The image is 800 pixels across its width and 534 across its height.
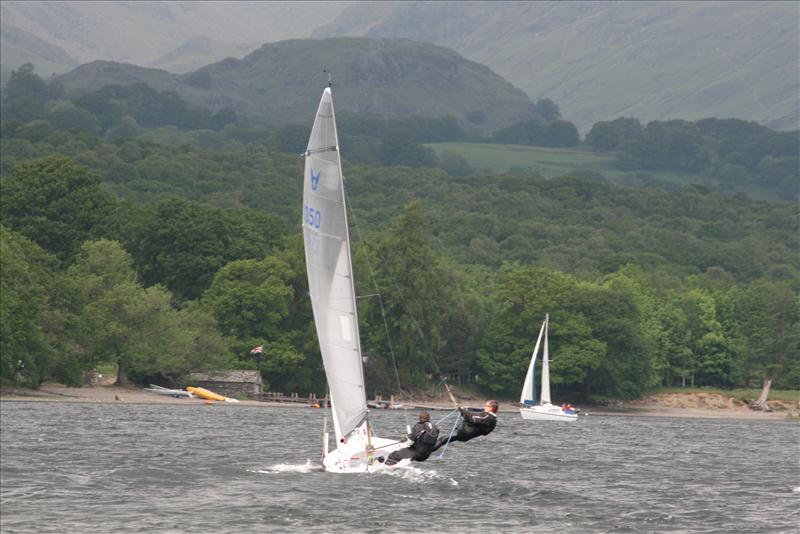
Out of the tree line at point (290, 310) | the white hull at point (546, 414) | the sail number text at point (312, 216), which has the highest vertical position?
the tree line at point (290, 310)

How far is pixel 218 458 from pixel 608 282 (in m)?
110

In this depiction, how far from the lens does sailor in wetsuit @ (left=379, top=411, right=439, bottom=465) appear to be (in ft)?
166

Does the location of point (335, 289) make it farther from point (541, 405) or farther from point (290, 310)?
point (290, 310)

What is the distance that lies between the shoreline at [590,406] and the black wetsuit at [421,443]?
5814 centimetres

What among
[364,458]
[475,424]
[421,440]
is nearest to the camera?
[475,424]

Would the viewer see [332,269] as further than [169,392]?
No

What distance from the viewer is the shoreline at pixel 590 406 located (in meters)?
110

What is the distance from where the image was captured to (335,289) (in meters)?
52.9

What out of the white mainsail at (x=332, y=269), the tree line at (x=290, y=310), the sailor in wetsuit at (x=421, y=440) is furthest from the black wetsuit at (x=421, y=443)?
the tree line at (x=290, y=310)

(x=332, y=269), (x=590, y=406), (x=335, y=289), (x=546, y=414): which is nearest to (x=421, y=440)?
(x=335, y=289)

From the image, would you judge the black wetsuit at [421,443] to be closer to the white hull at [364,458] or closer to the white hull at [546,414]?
the white hull at [364,458]

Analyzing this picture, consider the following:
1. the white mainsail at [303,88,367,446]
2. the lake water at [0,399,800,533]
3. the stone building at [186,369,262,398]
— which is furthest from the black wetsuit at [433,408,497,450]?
the stone building at [186,369,262,398]

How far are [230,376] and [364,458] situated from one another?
75.2m

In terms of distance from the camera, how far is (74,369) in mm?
113375
